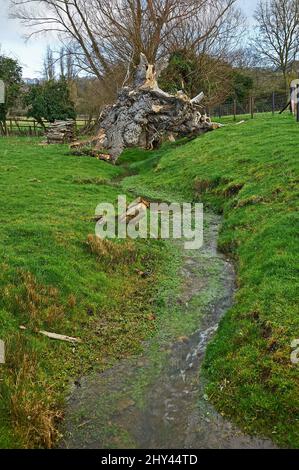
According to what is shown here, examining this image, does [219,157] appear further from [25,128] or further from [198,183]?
[25,128]

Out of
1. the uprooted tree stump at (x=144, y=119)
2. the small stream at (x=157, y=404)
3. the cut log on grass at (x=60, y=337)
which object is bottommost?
the small stream at (x=157, y=404)

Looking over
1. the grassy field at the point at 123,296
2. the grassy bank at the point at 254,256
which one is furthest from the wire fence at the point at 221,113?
the grassy field at the point at 123,296

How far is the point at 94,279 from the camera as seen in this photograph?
9.30 meters

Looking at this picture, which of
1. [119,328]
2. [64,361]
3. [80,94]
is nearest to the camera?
[64,361]

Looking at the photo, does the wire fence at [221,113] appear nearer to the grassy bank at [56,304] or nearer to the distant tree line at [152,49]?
the distant tree line at [152,49]

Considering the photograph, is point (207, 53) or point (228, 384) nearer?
point (228, 384)

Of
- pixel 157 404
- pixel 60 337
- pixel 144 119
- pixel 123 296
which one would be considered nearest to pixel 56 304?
pixel 60 337

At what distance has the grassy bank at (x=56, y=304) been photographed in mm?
5832

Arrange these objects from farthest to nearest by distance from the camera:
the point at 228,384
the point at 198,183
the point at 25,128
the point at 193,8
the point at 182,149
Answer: the point at 25,128
the point at 193,8
the point at 182,149
the point at 198,183
the point at 228,384

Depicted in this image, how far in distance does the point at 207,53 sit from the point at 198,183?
25385mm

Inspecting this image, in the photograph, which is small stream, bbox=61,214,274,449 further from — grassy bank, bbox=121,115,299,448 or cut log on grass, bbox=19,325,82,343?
cut log on grass, bbox=19,325,82,343

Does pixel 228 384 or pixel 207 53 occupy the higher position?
pixel 207 53

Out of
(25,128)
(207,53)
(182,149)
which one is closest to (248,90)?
(207,53)

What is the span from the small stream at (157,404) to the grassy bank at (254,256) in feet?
0.83
